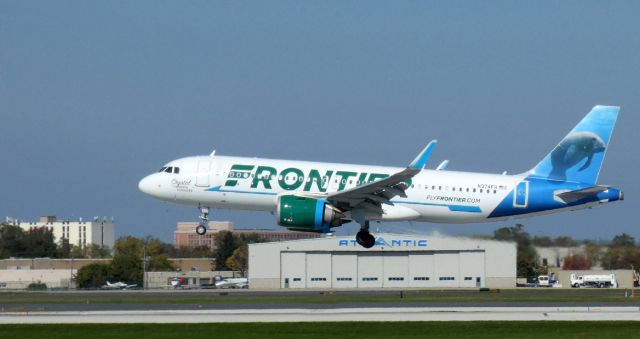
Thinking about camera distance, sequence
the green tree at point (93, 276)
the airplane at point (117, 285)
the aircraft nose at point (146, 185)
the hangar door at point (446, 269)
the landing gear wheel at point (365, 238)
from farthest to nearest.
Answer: the green tree at point (93, 276) → the airplane at point (117, 285) → the hangar door at point (446, 269) → the aircraft nose at point (146, 185) → the landing gear wheel at point (365, 238)

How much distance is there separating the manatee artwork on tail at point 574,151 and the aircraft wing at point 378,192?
777 cm

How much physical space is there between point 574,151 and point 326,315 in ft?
54.6

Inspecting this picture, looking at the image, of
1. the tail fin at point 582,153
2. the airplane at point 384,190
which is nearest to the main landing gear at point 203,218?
the airplane at point 384,190

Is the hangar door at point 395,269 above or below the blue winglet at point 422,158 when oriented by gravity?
below

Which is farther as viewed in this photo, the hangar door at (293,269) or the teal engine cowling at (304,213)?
the hangar door at (293,269)

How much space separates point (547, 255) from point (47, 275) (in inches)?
2308

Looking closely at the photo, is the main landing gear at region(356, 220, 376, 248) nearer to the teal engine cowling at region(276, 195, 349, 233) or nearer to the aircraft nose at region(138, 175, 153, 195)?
the teal engine cowling at region(276, 195, 349, 233)

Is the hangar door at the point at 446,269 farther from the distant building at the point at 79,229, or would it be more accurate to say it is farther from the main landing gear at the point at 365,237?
the distant building at the point at 79,229

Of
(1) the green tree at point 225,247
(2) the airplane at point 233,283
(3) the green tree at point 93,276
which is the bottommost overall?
(2) the airplane at point 233,283

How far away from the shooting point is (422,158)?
161 feet

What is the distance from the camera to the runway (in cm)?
4272

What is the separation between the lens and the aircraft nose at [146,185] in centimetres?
5534

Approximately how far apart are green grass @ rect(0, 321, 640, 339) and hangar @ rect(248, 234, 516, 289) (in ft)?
154

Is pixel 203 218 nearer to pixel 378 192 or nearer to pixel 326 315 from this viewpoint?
pixel 378 192
